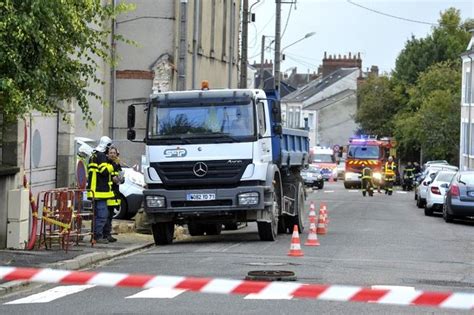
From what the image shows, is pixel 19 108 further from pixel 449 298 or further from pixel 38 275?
pixel 449 298

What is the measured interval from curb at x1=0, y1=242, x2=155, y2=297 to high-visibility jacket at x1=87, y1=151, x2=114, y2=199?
109 cm

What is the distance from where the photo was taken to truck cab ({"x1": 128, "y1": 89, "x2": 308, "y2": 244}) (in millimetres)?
19141

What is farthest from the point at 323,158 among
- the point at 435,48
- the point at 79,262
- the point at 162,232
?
the point at 79,262

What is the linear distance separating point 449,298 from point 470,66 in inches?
2292

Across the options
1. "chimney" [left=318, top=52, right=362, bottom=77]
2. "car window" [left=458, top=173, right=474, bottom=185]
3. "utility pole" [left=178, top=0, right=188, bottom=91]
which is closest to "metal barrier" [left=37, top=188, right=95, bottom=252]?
"car window" [left=458, top=173, right=474, bottom=185]

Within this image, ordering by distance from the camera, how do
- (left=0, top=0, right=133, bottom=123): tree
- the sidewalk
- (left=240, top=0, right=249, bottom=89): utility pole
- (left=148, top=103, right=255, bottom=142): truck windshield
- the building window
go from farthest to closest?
the building window → (left=240, top=0, right=249, bottom=89): utility pole → (left=148, top=103, right=255, bottom=142): truck windshield → the sidewalk → (left=0, top=0, right=133, bottom=123): tree

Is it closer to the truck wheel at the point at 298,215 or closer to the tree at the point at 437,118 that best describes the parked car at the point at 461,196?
the truck wheel at the point at 298,215

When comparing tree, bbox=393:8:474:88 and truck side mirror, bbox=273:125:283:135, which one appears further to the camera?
tree, bbox=393:8:474:88

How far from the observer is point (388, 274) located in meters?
14.5

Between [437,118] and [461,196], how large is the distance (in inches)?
1674

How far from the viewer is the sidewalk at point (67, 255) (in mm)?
14789

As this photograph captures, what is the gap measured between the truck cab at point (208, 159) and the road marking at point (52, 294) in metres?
6.40

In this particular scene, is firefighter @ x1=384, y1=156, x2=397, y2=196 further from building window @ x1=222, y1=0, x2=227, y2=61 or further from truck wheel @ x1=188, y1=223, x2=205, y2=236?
truck wheel @ x1=188, y1=223, x2=205, y2=236

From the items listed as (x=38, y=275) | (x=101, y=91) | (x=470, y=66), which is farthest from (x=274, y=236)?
(x=470, y=66)
